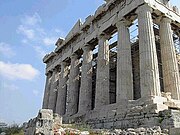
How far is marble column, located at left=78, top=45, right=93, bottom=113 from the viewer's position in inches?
892

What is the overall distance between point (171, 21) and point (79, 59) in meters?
12.5

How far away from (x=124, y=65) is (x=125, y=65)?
0.08 meters

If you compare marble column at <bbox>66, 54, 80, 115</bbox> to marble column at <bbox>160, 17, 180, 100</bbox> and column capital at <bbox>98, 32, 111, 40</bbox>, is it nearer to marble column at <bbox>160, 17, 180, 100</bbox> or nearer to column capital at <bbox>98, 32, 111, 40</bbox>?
column capital at <bbox>98, 32, 111, 40</bbox>

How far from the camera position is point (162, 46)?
18938 millimetres

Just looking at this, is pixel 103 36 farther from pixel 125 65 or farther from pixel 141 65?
pixel 141 65

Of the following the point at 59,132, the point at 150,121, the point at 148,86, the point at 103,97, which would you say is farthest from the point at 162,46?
the point at 59,132

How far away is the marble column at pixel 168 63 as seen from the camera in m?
17.2

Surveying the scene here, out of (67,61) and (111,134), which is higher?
(67,61)

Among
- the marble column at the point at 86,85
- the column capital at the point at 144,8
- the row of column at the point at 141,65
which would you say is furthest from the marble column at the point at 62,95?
the column capital at the point at 144,8

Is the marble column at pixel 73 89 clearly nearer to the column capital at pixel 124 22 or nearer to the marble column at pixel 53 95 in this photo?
the marble column at pixel 53 95

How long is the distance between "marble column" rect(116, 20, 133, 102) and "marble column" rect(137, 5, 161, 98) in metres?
1.81

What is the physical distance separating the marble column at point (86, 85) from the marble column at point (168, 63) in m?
8.19

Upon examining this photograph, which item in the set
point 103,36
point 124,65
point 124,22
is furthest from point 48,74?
point 124,65

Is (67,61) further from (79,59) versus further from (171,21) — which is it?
(171,21)
